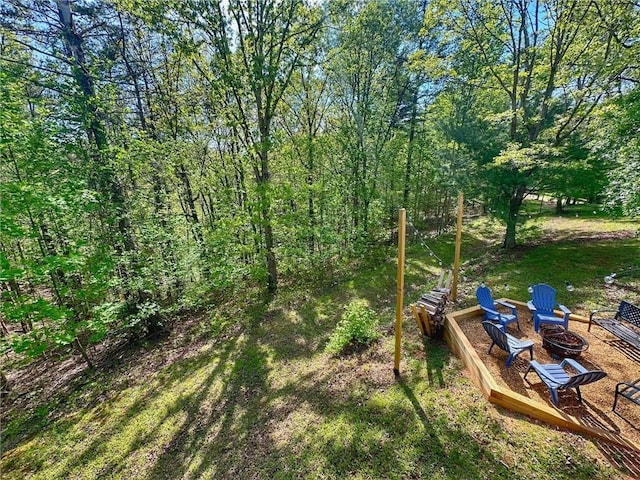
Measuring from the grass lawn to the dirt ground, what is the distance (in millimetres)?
488

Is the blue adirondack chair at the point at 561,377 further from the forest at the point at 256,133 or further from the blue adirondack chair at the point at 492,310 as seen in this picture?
the forest at the point at 256,133

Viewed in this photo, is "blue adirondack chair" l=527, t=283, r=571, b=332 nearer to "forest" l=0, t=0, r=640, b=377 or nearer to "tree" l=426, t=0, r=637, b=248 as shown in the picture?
"forest" l=0, t=0, r=640, b=377

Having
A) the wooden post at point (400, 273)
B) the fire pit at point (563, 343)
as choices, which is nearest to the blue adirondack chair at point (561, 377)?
the fire pit at point (563, 343)

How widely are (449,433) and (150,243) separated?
7.56 meters

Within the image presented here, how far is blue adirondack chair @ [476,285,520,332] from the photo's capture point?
4738 mm

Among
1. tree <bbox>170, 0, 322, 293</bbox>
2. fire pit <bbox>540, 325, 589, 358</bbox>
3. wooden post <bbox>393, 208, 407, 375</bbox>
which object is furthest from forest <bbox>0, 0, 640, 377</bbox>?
fire pit <bbox>540, 325, 589, 358</bbox>

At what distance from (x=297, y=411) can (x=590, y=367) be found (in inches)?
177

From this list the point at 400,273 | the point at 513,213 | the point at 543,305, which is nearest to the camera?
the point at 400,273

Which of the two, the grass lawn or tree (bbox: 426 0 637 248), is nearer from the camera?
the grass lawn

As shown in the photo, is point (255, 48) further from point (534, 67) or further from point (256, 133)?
point (534, 67)

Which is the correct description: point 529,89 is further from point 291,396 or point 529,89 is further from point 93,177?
point 93,177

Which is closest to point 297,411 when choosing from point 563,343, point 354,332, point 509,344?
point 354,332

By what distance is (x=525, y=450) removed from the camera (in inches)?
110

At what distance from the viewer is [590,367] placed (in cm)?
386
